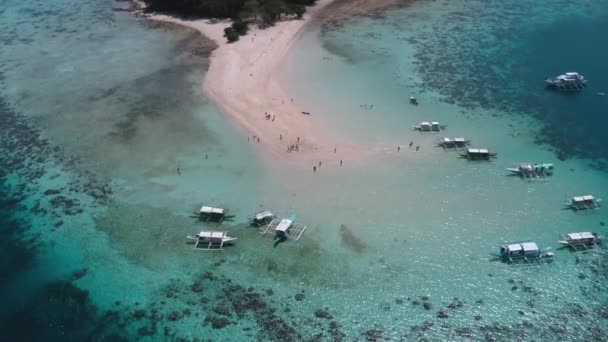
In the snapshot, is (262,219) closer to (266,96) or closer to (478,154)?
(478,154)

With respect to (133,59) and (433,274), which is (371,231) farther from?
(133,59)

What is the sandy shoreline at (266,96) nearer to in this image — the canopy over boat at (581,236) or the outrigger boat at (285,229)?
the outrigger boat at (285,229)

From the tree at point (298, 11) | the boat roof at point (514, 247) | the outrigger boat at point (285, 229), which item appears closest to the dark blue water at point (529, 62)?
the boat roof at point (514, 247)

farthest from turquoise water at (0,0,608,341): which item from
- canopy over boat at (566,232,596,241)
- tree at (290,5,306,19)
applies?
tree at (290,5,306,19)

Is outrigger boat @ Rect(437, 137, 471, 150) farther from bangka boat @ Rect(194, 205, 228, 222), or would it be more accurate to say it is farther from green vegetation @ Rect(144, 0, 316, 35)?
green vegetation @ Rect(144, 0, 316, 35)

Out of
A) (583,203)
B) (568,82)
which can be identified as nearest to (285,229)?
(583,203)

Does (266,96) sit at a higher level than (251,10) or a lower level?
lower
